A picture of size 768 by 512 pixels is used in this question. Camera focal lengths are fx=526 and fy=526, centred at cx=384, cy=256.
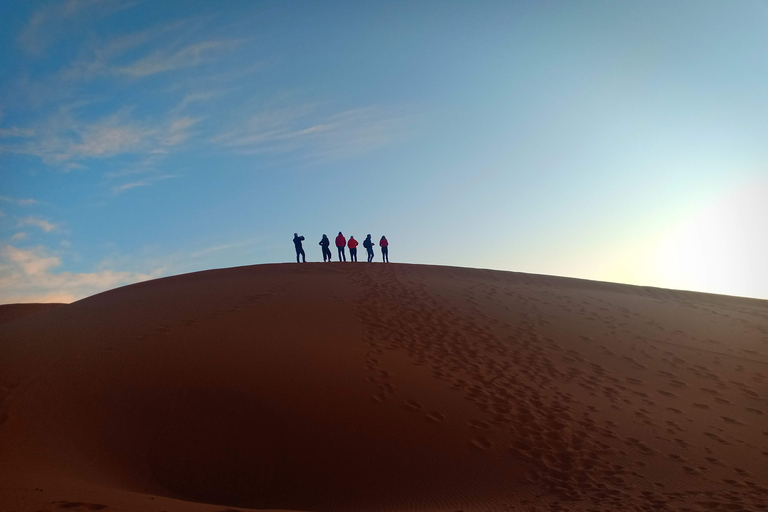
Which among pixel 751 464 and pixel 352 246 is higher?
pixel 352 246

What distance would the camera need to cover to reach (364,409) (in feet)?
33.1

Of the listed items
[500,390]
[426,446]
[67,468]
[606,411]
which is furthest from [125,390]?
[606,411]

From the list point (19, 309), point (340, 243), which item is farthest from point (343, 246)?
point (19, 309)

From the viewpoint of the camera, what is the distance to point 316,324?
14219mm

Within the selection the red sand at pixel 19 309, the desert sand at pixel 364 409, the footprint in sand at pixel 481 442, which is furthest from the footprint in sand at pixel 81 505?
the red sand at pixel 19 309

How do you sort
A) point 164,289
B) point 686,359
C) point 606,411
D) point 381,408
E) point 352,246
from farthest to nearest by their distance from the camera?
point 352,246 → point 164,289 → point 686,359 → point 606,411 → point 381,408

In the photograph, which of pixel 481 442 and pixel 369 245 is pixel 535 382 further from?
pixel 369 245

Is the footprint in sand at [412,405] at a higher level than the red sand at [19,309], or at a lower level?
lower

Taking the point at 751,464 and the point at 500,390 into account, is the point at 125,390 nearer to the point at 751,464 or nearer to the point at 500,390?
the point at 500,390

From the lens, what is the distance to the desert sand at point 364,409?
8.12 meters

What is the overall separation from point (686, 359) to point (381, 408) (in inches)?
396

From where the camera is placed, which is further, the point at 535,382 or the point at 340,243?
the point at 340,243

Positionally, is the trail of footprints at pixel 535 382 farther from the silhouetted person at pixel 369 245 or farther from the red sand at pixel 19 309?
the red sand at pixel 19 309

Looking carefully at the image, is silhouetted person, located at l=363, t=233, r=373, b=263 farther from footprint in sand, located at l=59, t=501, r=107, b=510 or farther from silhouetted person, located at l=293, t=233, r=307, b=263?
footprint in sand, located at l=59, t=501, r=107, b=510
